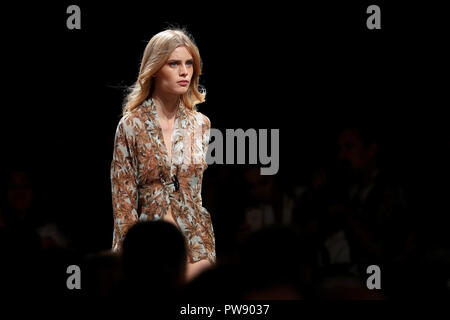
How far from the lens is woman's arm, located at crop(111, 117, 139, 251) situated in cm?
301

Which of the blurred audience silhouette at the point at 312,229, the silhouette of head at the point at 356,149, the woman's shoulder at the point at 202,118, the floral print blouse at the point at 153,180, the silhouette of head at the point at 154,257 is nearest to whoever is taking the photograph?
the silhouette of head at the point at 154,257

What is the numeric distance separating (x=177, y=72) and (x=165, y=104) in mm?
144

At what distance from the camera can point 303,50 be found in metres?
3.30

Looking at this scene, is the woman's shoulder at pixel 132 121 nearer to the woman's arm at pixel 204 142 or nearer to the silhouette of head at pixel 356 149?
the woman's arm at pixel 204 142

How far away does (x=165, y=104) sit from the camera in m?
3.12

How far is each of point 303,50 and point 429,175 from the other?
0.74m

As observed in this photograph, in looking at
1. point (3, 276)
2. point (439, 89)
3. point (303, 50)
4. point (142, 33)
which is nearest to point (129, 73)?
point (142, 33)

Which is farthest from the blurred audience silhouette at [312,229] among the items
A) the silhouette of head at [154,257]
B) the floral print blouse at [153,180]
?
the floral print blouse at [153,180]

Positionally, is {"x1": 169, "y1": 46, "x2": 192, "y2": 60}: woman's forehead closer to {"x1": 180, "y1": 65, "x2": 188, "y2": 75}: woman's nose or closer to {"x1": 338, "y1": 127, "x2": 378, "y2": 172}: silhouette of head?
{"x1": 180, "y1": 65, "x2": 188, "y2": 75}: woman's nose

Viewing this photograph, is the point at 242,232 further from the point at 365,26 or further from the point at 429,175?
the point at 365,26

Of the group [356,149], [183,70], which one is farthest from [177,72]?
[356,149]

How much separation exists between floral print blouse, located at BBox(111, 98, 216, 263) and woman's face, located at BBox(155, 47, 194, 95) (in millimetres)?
120

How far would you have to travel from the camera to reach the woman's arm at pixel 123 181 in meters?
3.01

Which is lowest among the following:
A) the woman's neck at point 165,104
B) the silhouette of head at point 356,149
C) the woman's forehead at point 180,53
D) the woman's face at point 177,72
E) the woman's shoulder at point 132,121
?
the silhouette of head at point 356,149
